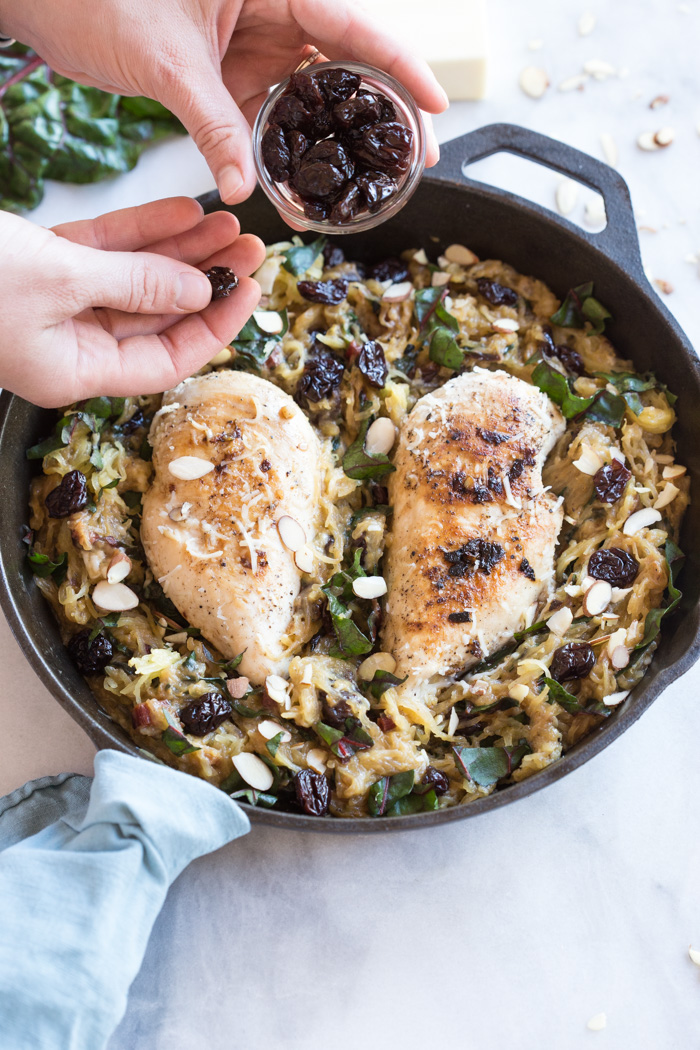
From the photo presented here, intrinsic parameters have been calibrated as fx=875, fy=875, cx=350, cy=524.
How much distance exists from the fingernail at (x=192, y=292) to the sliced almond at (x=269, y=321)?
0.45 meters

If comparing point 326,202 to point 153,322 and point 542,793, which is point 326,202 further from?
point 542,793

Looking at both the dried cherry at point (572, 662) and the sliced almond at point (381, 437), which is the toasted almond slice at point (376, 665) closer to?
the dried cherry at point (572, 662)

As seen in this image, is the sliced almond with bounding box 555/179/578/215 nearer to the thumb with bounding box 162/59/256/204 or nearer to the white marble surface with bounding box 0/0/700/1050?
the thumb with bounding box 162/59/256/204

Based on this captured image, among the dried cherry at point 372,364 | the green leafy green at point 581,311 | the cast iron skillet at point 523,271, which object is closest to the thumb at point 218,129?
the cast iron skillet at point 523,271

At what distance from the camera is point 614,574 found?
3.04 metres

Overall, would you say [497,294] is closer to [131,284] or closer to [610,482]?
[610,482]

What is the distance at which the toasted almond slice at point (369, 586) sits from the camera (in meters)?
3.00

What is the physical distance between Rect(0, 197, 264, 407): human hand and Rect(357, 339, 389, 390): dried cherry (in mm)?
519

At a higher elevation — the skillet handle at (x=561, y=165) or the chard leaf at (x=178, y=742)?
the skillet handle at (x=561, y=165)

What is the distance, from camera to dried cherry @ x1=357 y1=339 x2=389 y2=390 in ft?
10.9

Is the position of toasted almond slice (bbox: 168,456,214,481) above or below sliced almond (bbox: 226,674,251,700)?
above

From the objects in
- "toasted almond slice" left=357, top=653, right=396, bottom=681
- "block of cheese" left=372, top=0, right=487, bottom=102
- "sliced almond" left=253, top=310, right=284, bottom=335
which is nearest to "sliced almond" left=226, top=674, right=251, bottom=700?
"toasted almond slice" left=357, top=653, right=396, bottom=681

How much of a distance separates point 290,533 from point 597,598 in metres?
1.07

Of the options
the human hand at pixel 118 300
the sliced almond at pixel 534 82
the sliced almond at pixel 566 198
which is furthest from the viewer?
the sliced almond at pixel 534 82
